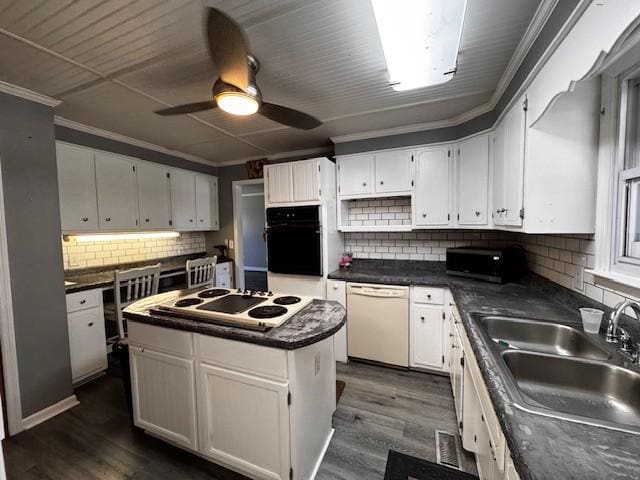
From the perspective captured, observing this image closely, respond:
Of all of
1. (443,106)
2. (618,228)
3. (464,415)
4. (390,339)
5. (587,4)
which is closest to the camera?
(587,4)

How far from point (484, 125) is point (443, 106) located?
1.38ft

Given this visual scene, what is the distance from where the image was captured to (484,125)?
Answer: 2354mm

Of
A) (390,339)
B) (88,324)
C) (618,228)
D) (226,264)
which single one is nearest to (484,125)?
(618,228)

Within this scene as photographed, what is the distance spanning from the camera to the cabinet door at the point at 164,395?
5.08 ft

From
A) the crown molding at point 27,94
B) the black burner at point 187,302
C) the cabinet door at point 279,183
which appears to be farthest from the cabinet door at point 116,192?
the black burner at point 187,302

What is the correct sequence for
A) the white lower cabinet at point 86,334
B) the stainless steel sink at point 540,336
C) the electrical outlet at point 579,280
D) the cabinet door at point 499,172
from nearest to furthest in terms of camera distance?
the stainless steel sink at point 540,336, the electrical outlet at point 579,280, the cabinet door at point 499,172, the white lower cabinet at point 86,334

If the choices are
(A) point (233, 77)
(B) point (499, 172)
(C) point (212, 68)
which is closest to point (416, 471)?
(B) point (499, 172)

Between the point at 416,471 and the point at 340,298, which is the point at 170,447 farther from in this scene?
the point at 340,298

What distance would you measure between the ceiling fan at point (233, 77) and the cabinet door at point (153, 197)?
73.2 inches

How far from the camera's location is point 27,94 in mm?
1920

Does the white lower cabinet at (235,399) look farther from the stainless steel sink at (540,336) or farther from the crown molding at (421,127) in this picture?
the crown molding at (421,127)

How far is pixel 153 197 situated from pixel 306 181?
6.60ft

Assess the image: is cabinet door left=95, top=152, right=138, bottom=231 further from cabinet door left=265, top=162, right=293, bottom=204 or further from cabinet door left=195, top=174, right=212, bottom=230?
cabinet door left=265, top=162, right=293, bottom=204

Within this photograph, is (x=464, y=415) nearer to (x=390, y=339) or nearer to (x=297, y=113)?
(x=390, y=339)
